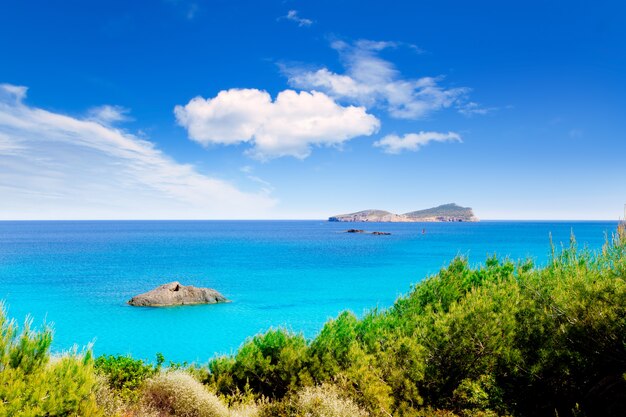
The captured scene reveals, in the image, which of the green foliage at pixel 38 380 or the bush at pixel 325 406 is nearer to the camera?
the green foliage at pixel 38 380

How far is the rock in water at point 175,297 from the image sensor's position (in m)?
46.5

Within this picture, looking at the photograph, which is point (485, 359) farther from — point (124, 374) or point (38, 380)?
point (38, 380)

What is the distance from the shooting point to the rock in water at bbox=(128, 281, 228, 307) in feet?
153

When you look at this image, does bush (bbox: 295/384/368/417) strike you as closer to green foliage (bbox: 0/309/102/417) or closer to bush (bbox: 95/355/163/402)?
A: green foliage (bbox: 0/309/102/417)

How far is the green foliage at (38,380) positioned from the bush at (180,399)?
3.36 m

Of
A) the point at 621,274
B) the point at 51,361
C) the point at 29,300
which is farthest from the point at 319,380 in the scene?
the point at 29,300

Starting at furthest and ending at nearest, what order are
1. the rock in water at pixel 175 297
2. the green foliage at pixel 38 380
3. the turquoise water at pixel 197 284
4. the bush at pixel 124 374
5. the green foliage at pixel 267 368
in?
the rock in water at pixel 175 297, the turquoise water at pixel 197 284, the green foliage at pixel 267 368, the bush at pixel 124 374, the green foliage at pixel 38 380

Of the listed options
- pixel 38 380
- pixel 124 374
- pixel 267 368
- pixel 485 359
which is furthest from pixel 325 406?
pixel 124 374

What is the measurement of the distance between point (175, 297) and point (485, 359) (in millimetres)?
41701

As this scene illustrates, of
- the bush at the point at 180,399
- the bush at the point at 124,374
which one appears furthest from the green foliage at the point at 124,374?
the bush at the point at 180,399

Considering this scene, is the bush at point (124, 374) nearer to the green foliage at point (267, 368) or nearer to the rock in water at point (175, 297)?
the green foliage at point (267, 368)

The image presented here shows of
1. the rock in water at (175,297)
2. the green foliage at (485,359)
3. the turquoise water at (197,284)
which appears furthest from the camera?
the rock in water at (175,297)

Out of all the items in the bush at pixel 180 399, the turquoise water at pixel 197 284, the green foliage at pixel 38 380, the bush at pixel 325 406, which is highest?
the green foliage at pixel 38 380

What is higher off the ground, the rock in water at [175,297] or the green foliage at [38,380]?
the green foliage at [38,380]
